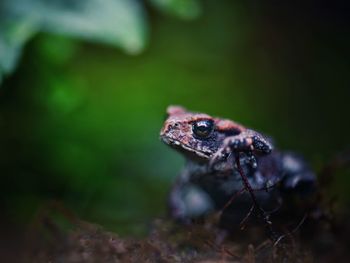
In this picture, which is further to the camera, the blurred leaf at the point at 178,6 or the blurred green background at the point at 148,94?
the blurred green background at the point at 148,94

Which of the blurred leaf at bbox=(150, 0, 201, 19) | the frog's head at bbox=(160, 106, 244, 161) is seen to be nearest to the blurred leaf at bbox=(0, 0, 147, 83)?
the blurred leaf at bbox=(150, 0, 201, 19)

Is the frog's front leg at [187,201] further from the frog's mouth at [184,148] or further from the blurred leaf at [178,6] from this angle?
the blurred leaf at [178,6]

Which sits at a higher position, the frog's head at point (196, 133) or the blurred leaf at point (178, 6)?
the blurred leaf at point (178, 6)

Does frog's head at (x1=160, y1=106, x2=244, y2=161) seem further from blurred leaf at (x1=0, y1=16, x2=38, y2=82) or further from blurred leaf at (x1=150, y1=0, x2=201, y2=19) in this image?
blurred leaf at (x1=150, y1=0, x2=201, y2=19)

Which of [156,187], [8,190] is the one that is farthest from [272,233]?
[8,190]

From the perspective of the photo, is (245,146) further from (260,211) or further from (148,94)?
(148,94)

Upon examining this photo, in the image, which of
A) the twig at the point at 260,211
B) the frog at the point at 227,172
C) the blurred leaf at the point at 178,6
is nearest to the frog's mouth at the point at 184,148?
the frog at the point at 227,172

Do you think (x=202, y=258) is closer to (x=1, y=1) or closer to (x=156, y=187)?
(x=156, y=187)
